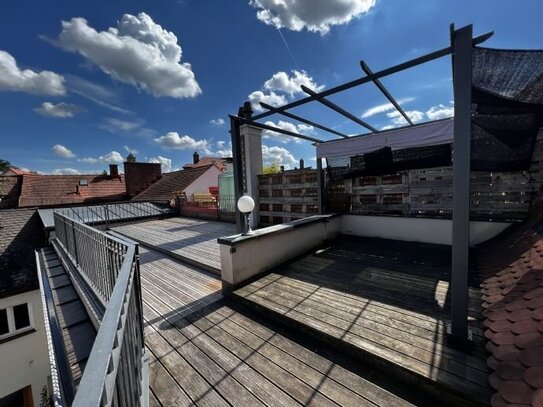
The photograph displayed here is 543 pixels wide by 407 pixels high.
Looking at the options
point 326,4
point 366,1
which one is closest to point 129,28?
point 326,4

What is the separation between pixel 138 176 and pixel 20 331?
12.6 meters

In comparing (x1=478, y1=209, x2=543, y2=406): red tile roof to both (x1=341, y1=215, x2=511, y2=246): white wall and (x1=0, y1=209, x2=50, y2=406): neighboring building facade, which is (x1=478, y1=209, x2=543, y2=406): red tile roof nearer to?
(x1=341, y1=215, x2=511, y2=246): white wall

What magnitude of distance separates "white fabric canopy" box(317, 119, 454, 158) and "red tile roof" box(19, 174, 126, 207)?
1815 cm

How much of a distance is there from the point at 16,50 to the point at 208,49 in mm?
5649

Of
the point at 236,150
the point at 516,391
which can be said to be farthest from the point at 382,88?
the point at 516,391

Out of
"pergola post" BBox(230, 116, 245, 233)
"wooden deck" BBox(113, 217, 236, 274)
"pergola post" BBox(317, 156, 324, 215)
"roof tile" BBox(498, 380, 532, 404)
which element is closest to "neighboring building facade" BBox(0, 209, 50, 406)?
"wooden deck" BBox(113, 217, 236, 274)

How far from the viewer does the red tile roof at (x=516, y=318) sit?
125 centimetres

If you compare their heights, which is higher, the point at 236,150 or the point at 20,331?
the point at 236,150

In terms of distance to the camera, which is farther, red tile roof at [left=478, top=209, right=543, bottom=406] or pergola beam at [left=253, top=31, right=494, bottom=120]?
pergola beam at [left=253, top=31, right=494, bottom=120]

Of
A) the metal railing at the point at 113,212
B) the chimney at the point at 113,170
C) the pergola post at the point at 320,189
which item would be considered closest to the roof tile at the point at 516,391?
the pergola post at the point at 320,189

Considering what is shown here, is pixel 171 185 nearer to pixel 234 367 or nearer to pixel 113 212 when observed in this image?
pixel 113 212

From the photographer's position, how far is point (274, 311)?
2.44 meters

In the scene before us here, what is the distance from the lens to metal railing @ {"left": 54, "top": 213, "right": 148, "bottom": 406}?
634 millimetres

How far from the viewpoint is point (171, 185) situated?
15695mm
